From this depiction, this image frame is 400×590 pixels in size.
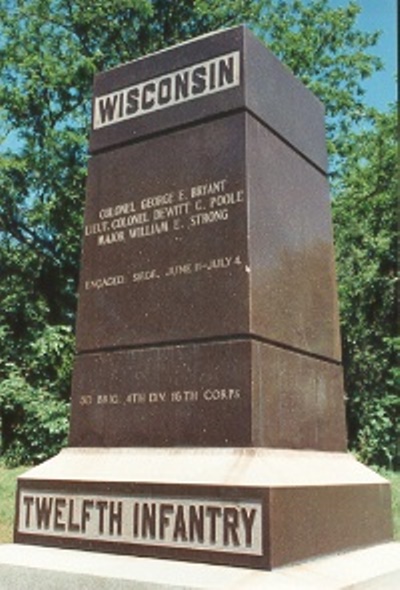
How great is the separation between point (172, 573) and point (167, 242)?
2.13 meters

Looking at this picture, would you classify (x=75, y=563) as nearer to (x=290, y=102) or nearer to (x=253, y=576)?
(x=253, y=576)

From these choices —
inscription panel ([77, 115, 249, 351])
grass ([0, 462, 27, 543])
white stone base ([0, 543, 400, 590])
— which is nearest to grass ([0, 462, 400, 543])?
grass ([0, 462, 27, 543])

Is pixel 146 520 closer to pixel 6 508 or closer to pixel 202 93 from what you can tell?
pixel 202 93

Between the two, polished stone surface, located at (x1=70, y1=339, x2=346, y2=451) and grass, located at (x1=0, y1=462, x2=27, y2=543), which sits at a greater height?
polished stone surface, located at (x1=70, y1=339, x2=346, y2=451)

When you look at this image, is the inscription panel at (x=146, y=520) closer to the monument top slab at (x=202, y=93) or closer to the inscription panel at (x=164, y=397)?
the inscription panel at (x=164, y=397)

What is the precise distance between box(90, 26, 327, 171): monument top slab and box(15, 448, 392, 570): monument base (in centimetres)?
227

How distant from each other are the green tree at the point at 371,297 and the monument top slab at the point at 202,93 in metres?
12.6

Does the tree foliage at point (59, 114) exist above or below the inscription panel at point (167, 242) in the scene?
above

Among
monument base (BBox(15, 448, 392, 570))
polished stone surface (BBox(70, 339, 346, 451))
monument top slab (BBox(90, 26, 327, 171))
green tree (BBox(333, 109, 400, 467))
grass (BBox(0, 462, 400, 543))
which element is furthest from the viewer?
green tree (BBox(333, 109, 400, 467))

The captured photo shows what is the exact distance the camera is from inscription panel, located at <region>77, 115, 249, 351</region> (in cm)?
463

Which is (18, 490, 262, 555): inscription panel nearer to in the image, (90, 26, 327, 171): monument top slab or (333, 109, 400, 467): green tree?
(90, 26, 327, 171): monument top slab

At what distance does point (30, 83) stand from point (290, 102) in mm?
15154

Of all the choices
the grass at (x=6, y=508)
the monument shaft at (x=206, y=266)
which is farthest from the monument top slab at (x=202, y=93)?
the grass at (x=6, y=508)

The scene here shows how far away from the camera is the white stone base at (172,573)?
353 centimetres
